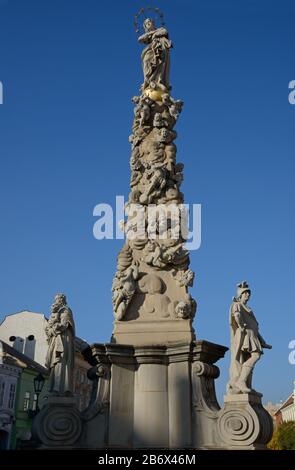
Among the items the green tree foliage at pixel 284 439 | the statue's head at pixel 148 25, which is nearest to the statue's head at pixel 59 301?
the statue's head at pixel 148 25

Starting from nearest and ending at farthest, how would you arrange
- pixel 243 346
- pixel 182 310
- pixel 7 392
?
pixel 243 346, pixel 182 310, pixel 7 392

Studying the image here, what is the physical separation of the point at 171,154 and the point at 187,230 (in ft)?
6.92

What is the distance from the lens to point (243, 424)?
970 cm

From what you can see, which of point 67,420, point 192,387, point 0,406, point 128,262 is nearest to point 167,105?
point 128,262

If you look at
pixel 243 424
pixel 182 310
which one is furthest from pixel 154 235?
pixel 243 424

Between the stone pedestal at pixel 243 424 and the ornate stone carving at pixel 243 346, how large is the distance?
0.21 m

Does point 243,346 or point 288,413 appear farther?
point 288,413

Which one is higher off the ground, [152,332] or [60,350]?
[152,332]

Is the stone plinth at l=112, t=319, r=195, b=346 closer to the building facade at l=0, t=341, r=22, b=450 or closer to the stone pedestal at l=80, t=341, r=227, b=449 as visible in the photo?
the stone pedestal at l=80, t=341, r=227, b=449

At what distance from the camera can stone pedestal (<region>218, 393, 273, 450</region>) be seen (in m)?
9.59

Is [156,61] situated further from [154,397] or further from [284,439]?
[284,439]

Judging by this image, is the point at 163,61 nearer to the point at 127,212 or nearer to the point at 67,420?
the point at 127,212

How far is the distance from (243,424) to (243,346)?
1402 millimetres
